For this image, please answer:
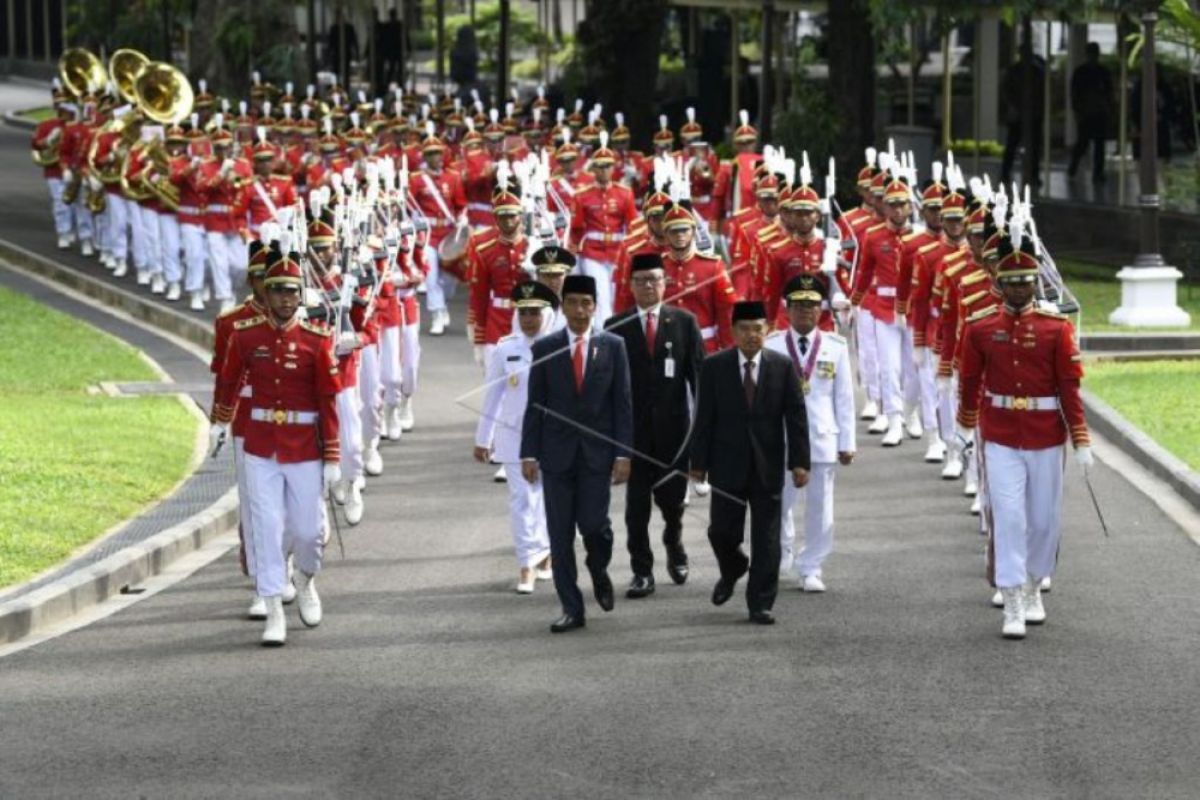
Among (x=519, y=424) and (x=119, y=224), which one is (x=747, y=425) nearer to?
(x=519, y=424)

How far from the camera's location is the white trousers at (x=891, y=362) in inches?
868

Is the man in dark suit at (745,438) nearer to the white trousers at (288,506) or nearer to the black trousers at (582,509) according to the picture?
the black trousers at (582,509)

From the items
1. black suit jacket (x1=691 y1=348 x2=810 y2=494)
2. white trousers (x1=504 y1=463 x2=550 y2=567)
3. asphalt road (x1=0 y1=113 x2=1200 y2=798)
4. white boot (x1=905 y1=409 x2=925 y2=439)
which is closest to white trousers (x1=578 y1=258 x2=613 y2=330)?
white boot (x1=905 y1=409 x2=925 y2=439)

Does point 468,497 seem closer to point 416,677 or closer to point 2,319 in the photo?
A: point 416,677

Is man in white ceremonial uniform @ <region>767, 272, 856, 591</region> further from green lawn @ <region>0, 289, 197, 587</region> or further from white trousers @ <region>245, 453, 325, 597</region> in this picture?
green lawn @ <region>0, 289, 197, 587</region>

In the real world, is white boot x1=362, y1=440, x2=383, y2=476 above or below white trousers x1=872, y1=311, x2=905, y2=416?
below

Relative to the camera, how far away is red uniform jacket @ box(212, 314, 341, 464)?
15.0m

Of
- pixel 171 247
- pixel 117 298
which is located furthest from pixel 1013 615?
pixel 117 298

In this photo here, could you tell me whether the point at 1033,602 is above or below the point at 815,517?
below

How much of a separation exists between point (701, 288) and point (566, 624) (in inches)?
180

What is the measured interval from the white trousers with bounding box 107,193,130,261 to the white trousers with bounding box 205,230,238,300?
389 cm

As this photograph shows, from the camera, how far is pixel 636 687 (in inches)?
534

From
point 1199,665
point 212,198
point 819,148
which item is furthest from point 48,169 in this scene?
point 1199,665

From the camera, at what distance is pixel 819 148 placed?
125 feet
